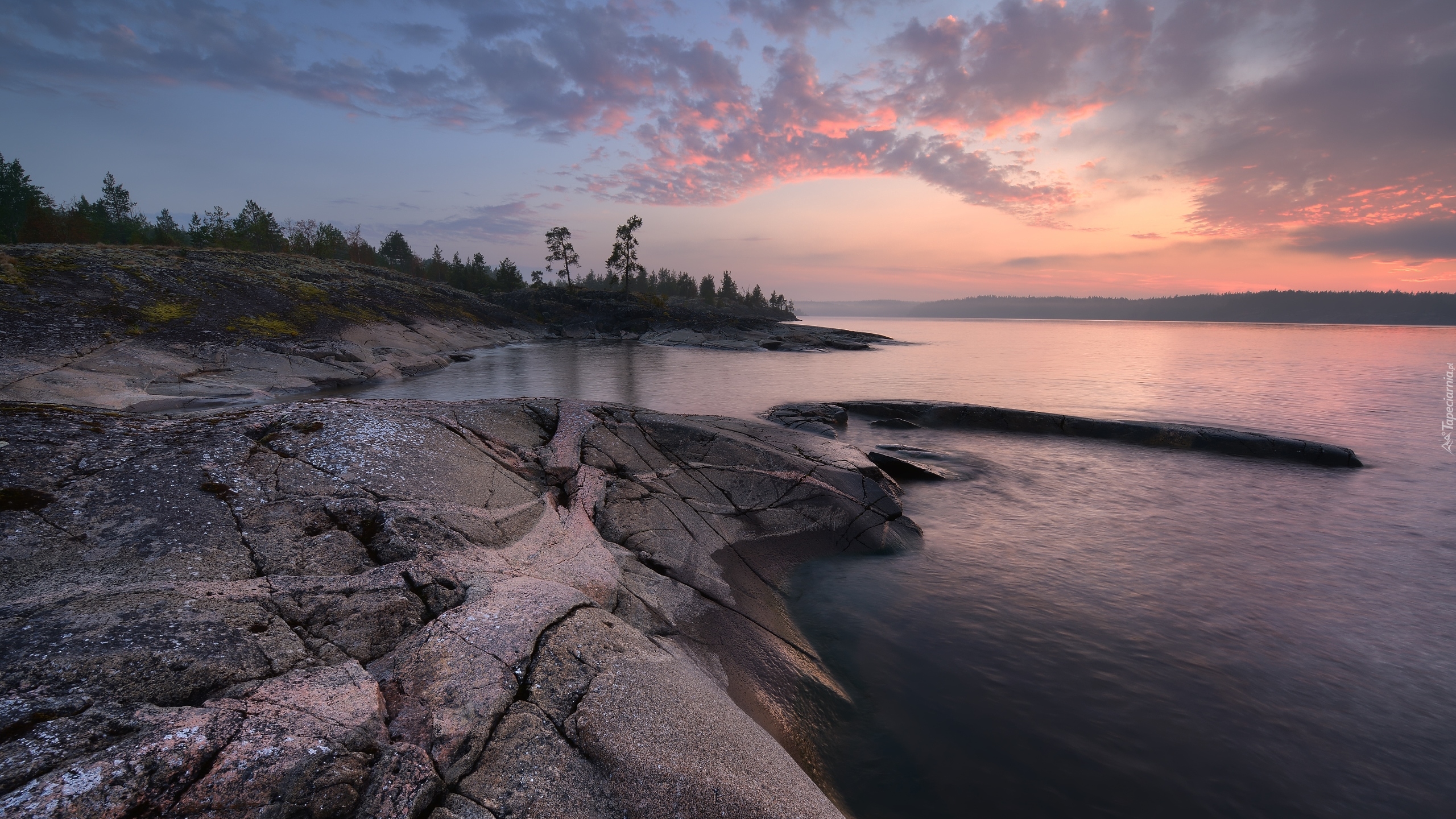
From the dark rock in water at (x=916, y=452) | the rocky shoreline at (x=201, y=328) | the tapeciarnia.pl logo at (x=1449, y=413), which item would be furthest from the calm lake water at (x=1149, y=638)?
the rocky shoreline at (x=201, y=328)

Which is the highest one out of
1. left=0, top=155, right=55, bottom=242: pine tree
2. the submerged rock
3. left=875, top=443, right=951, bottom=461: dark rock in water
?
left=0, top=155, right=55, bottom=242: pine tree

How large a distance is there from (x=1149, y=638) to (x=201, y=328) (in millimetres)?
40443

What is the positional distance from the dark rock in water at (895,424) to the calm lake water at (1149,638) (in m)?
1.91

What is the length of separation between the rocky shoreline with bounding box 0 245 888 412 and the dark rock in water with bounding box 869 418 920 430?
24.4 m

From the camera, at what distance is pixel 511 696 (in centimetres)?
417

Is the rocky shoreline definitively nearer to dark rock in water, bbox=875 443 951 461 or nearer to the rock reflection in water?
the rock reflection in water

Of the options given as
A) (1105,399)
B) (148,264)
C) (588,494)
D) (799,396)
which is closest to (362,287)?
(148,264)

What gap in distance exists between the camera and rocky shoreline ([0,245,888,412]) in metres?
20.7

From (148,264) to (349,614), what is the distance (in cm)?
4561

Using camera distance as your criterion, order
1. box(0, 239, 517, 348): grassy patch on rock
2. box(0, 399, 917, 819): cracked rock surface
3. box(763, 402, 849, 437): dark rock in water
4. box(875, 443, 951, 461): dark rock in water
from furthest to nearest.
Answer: box(0, 239, 517, 348): grassy patch on rock, box(763, 402, 849, 437): dark rock in water, box(875, 443, 951, 461): dark rock in water, box(0, 399, 917, 819): cracked rock surface

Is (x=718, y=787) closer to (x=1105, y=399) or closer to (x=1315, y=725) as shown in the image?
(x=1315, y=725)

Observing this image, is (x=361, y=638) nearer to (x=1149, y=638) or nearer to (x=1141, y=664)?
(x=1141, y=664)

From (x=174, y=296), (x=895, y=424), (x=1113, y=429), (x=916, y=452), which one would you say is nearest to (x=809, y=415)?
(x=895, y=424)

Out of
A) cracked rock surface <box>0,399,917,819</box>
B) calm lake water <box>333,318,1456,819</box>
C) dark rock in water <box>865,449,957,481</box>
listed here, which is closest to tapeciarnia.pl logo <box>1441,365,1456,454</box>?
calm lake water <box>333,318,1456,819</box>
